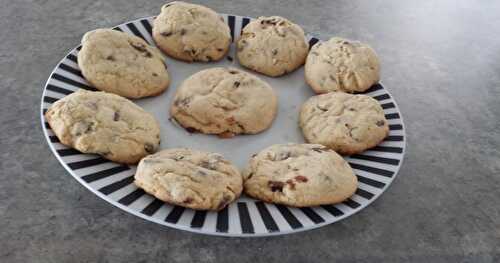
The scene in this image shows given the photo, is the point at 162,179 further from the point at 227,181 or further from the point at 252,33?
the point at 252,33

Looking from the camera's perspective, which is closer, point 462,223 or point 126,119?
point 126,119

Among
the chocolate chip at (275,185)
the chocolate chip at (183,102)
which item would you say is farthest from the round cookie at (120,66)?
the chocolate chip at (275,185)

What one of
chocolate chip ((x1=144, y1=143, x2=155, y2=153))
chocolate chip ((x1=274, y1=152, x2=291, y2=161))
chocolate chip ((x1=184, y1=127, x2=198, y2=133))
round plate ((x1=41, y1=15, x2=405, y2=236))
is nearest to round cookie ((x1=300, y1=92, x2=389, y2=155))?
round plate ((x1=41, y1=15, x2=405, y2=236))

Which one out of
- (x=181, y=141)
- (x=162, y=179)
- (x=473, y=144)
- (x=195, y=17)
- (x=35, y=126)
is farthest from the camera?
(x=473, y=144)

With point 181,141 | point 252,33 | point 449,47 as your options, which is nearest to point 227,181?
point 181,141

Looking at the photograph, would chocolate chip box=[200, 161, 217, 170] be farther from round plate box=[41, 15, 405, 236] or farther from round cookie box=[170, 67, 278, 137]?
round cookie box=[170, 67, 278, 137]

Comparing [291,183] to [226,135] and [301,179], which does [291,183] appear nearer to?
[301,179]

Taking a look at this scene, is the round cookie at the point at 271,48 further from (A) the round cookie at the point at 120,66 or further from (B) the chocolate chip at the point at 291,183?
(B) the chocolate chip at the point at 291,183
